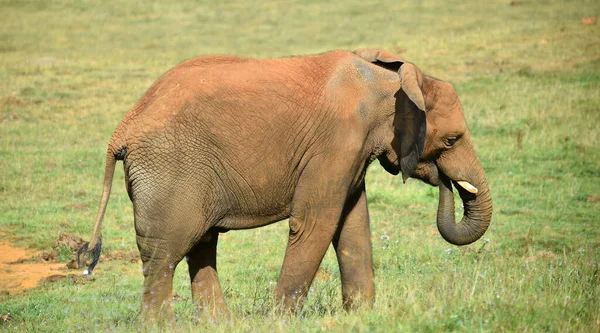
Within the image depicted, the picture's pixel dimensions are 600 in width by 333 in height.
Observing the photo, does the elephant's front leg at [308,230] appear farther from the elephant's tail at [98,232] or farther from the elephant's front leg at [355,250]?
the elephant's tail at [98,232]

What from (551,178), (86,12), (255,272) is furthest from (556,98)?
(86,12)

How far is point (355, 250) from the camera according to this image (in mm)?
8359

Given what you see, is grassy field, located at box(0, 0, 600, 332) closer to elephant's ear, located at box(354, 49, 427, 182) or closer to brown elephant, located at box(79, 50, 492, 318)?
brown elephant, located at box(79, 50, 492, 318)

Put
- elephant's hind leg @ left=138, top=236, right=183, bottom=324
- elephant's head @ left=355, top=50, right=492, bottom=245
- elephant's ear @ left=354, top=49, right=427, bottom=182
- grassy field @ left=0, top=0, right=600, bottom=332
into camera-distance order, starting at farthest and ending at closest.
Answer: elephant's head @ left=355, top=50, right=492, bottom=245
elephant's ear @ left=354, top=49, right=427, bottom=182
elephant's hind leg @ left=138, top=236, right=183, bottom=324
grassy field @ left=0, top=0, right=600, bottom=332

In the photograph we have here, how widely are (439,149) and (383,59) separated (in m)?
0.96

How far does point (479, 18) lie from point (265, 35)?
8.15 meters

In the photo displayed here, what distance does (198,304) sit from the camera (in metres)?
8.18

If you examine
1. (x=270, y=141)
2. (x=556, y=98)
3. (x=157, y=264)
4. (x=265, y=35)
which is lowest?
(x=157, y=264)

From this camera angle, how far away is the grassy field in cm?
729

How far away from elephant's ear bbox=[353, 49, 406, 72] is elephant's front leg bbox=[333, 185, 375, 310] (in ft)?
3.87

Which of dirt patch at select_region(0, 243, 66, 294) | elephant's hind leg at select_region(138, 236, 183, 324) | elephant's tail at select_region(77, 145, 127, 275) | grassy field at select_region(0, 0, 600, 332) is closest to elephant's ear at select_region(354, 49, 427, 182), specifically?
grassy field at select_region(0, 0, 600, 332)

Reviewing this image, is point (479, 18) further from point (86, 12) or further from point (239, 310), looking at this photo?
point (239, 310)

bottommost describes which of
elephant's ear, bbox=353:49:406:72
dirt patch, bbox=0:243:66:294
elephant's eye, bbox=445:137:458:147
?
dirt patch, bbox=0:243:66:294

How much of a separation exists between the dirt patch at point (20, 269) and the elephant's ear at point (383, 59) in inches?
195
